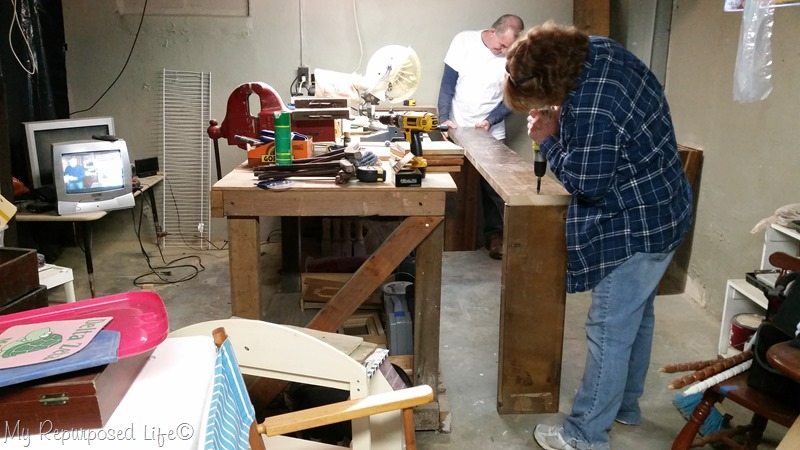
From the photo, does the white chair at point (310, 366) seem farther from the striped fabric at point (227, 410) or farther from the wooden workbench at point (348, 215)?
the wooden workbench at point (348, 215)

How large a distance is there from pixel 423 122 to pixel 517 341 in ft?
2.99

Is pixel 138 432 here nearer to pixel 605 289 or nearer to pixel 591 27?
pixel 605 289

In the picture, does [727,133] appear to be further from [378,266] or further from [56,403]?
[56,403]

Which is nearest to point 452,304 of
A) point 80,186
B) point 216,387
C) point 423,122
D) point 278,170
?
point 423,122

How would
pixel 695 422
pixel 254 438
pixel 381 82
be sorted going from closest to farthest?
pixel 254 438 → pixel 695 422 → pixel 381 82

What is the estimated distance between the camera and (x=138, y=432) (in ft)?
2.75

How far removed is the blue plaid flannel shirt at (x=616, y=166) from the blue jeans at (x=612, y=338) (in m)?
0.05

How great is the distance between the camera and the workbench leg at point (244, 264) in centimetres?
205

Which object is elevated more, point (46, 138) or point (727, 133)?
point (727, 133)

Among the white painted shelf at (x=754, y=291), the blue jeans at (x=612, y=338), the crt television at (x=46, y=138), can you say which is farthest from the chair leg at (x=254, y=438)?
the crt television at (x=46, y=138)

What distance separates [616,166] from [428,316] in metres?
0.82

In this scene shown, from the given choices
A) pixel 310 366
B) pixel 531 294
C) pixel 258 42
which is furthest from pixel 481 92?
pixel 310 366

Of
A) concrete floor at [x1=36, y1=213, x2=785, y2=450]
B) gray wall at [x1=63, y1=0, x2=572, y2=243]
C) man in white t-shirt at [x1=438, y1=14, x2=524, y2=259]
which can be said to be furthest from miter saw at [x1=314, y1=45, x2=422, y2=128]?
concrete floor at [x1=36, y1=213, x2=785, y2=450]

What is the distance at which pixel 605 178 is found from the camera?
6.01 feet
